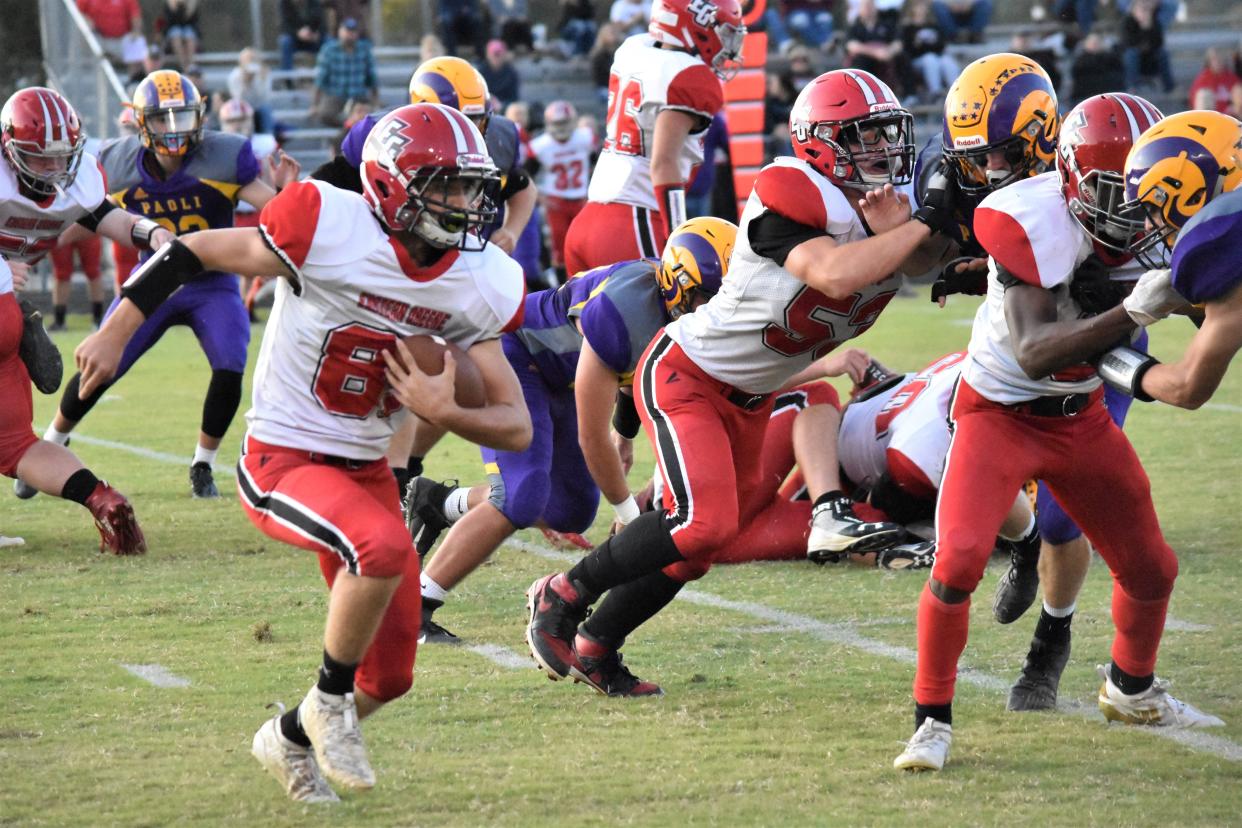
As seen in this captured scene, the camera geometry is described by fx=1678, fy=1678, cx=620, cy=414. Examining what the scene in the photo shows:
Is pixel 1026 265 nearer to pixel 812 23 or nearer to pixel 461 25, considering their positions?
pixel 461 25

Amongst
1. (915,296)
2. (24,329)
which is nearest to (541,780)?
(24,329)

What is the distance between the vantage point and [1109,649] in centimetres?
470

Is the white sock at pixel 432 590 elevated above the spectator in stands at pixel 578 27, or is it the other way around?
the spectator in stands at pixel 578 27

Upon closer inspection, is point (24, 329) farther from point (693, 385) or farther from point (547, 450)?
point (693, 385)

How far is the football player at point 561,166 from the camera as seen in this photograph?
51.3 ft

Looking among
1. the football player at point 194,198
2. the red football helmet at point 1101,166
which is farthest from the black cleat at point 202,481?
the red football helmet at point 1101,166

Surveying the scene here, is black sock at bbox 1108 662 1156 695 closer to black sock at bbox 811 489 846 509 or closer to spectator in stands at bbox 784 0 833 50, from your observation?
black sock at bbox 811 489 846 509

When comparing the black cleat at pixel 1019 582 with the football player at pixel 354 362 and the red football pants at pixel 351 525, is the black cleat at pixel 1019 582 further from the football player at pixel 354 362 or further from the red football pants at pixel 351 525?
the red football pants at pixel 351 525

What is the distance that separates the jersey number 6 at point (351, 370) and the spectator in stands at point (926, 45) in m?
15.2

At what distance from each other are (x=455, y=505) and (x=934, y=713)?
2275mm

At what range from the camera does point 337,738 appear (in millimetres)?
3373

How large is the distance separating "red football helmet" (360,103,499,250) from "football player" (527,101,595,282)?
12.0 metres

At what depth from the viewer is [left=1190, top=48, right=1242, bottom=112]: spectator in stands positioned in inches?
691

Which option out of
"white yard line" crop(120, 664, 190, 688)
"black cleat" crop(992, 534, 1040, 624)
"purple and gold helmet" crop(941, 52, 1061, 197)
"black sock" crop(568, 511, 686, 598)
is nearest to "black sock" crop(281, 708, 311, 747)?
"white yard line" crop(120, 664, 190, 688)
